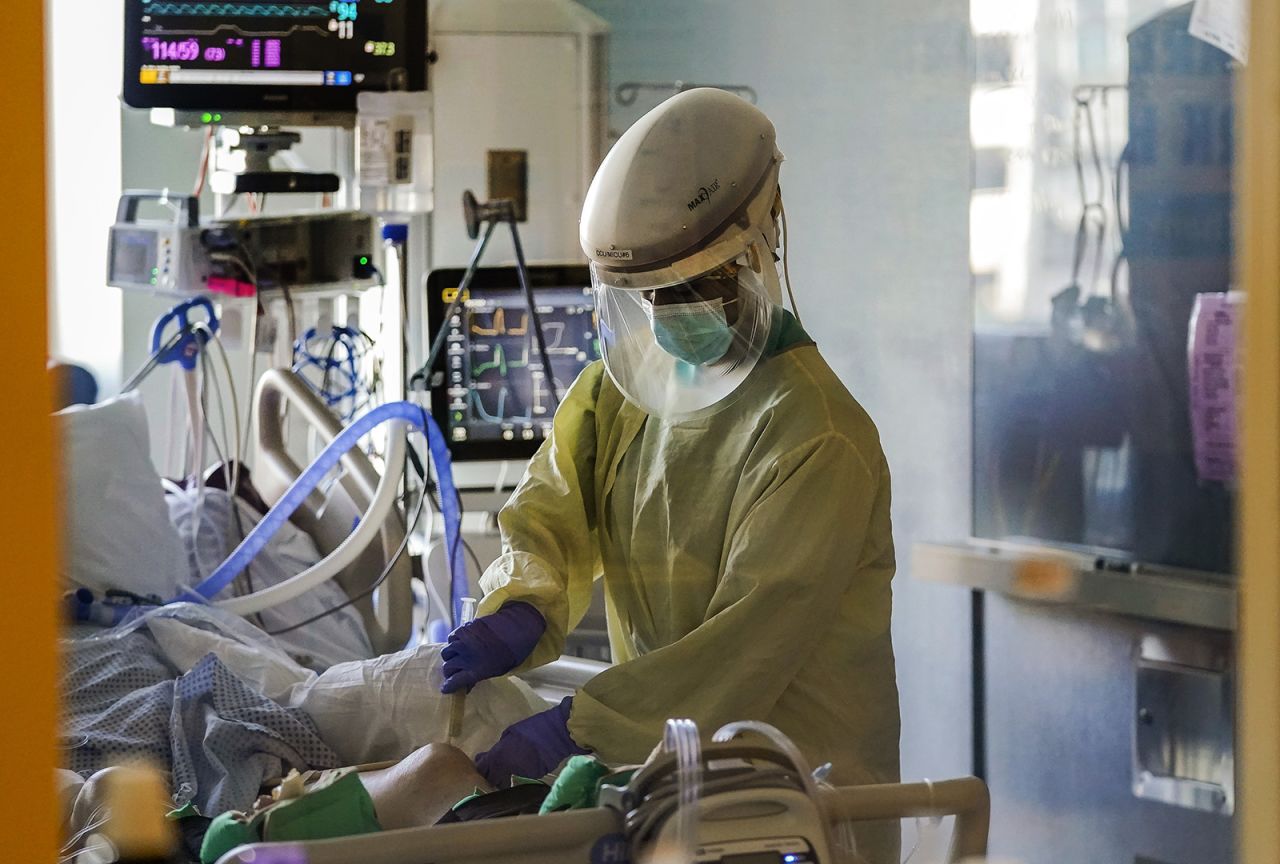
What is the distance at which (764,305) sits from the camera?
165 cm

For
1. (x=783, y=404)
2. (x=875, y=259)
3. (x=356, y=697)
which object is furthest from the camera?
(x=875, y=259)

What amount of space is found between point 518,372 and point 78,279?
157 cm

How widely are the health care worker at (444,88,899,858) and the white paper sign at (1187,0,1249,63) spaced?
19.9 inches

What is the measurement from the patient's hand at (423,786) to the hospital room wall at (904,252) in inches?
46.3

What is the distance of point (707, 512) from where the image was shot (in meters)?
1.66

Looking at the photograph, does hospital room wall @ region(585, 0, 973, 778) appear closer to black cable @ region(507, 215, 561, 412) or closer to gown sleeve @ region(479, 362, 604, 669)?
black cable @ region(507, 215, 561, 412)

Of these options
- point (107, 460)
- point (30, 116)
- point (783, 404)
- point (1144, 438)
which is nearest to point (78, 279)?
point (30, 116)

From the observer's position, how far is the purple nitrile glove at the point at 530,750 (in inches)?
57.1

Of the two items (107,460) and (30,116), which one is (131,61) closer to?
(107,460)

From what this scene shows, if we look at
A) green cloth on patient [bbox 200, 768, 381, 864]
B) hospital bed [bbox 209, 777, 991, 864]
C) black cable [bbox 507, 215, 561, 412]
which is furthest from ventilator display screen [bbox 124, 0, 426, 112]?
hospital bed [bbox 209, 777, 991, 864]

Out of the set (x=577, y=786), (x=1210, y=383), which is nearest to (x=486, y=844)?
(x=577, y=786)

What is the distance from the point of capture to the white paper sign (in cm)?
94

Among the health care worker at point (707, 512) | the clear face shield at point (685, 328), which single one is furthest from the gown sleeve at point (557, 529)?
the clear face shield at point (685, 328)

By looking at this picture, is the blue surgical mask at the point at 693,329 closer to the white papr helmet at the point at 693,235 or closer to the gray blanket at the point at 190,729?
the white papr helmet at the point at 693,235
